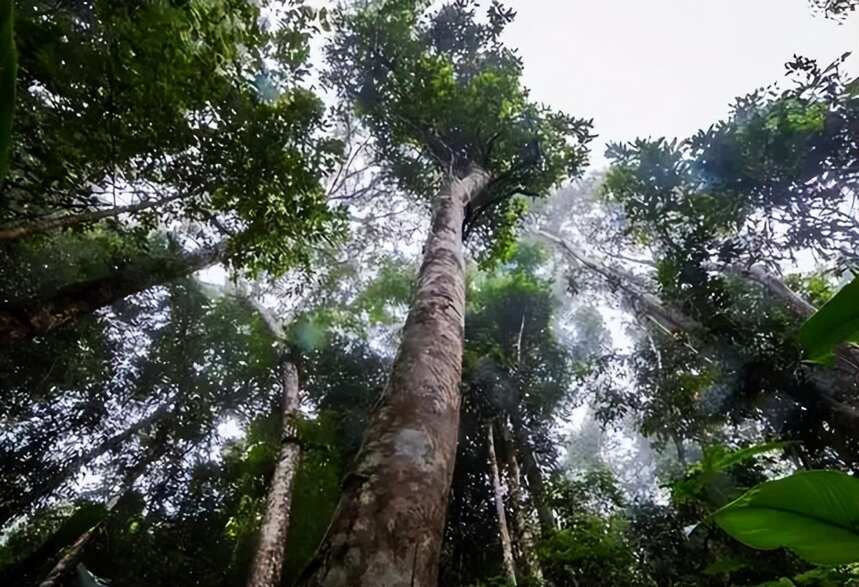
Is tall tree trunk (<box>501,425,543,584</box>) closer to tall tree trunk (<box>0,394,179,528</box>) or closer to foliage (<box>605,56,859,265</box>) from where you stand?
foliage (<box>605,56,859,265</box>)

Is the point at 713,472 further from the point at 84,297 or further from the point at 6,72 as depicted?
the point at 84,297

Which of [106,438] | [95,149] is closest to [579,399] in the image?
[95,149]

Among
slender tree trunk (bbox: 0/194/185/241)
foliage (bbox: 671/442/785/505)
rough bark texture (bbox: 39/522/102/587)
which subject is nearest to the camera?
foliage (bbox: 671/442/785/505)

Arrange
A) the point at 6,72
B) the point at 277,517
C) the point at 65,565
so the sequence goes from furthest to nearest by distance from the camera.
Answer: the point at 277,517
the point at 65,565
the point at 6,72

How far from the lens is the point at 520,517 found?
22.7ft

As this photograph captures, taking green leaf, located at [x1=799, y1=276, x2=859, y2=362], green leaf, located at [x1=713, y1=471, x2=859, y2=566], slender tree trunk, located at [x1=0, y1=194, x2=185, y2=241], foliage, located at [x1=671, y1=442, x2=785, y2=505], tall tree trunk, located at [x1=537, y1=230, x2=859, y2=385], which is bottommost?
green leaf, located at [x1=713, y1=471, x2=859, y2=566]

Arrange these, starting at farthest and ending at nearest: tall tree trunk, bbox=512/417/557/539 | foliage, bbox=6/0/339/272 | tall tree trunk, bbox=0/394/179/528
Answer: tall tree trunk, bbox=0/394/179/528 < tall tree trunk, bbox=512/417/557/539 < foliage, bbox=6/0/339/272

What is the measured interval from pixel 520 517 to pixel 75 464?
9532 mm

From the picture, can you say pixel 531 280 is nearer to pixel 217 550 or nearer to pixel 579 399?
pixel 579 399

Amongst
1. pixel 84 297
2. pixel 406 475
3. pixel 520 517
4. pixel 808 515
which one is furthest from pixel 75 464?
pixel 808 515

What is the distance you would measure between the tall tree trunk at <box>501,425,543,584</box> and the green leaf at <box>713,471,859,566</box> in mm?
4244

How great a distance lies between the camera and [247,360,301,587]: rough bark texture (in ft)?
19.7

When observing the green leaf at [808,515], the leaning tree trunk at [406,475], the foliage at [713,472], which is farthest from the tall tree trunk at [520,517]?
the green leaf at [808,515]

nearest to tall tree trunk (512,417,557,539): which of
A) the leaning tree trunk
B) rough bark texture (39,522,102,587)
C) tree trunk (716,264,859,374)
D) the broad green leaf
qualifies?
tree trunk (716,264,859,374)
